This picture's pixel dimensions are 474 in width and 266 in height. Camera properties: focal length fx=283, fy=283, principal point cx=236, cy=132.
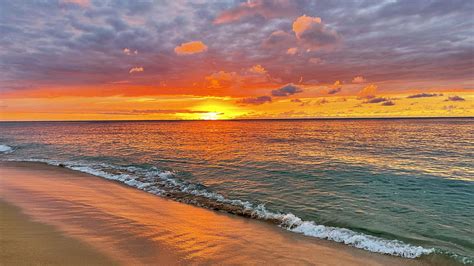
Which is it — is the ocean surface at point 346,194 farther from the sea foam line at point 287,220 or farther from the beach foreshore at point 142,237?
the beach foreshore at point 142,237

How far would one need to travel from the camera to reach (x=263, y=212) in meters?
11.2

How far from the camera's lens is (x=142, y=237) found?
304 inches

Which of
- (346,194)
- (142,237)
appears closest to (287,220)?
(142,237)

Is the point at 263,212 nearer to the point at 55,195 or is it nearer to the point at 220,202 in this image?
the point at 220,202

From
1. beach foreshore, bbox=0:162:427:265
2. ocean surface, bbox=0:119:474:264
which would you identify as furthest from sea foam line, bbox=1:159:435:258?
beach foreshore, bbox=0:162:427:265

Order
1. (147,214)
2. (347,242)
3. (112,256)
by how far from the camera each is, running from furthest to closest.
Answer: (147,214), (347,242), (112,256)

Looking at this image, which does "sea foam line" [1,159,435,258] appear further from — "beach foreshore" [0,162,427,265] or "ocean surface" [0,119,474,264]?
"beach foreshore" [0,162,427,265]

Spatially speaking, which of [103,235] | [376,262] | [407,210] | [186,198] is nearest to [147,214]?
[103,235]

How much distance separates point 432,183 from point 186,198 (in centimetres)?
1377

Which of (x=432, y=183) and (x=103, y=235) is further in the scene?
(x=432, y=183)

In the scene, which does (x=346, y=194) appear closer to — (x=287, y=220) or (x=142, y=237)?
(x=287, y=220)

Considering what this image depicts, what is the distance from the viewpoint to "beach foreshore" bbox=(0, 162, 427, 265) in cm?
654

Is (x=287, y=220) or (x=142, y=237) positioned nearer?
(x=142, y=237)

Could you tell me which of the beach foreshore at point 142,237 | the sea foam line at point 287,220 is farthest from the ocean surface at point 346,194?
the beach foreshore at point 142,237
